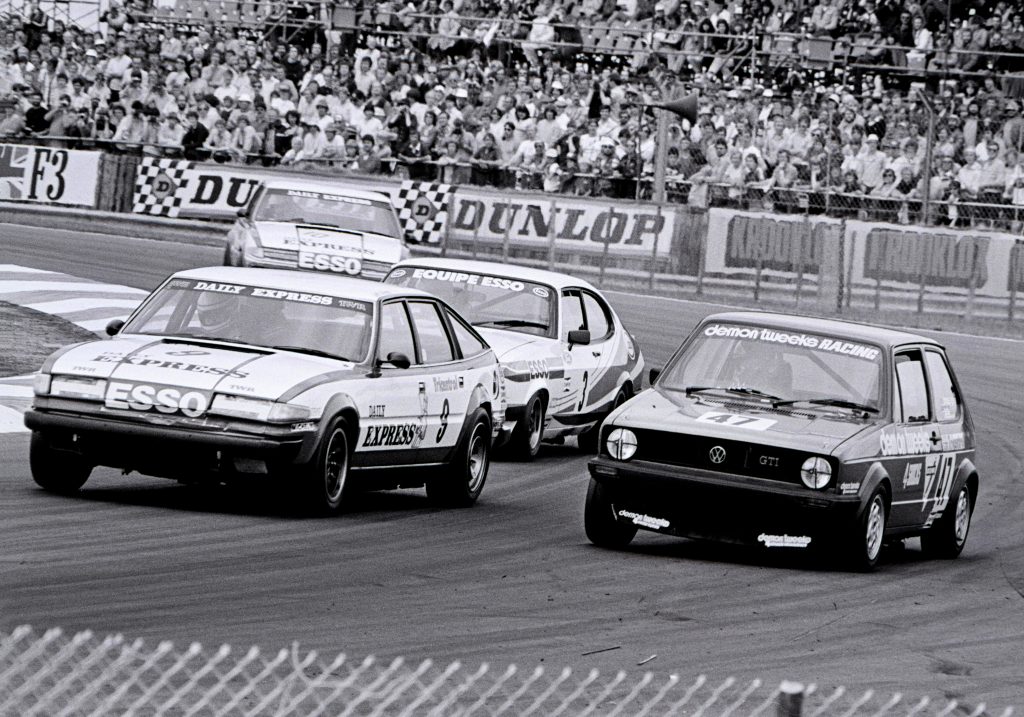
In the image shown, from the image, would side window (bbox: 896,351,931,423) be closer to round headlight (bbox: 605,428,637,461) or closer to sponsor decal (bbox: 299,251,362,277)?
round headlight (bbox: 605,428,637,461)

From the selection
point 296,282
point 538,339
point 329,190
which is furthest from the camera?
point 329,190

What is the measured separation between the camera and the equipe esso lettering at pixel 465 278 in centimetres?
1402

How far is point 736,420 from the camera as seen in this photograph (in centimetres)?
931

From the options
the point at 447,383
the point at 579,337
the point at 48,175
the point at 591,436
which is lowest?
the point at 591,436

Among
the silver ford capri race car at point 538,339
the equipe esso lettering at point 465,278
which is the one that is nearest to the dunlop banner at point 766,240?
the silver ford capri race car at point 538,339

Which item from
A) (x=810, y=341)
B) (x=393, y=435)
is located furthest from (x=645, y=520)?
(x=393, y=435)

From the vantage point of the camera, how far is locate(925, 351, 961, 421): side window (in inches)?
→ 416

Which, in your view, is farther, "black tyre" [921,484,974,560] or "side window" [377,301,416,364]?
"black tyre" [921,484,974,560]

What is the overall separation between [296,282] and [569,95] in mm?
19733

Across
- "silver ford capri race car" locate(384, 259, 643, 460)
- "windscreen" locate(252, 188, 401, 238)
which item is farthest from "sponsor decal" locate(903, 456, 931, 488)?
"windscreen" locate(252, 188, 401, 238)

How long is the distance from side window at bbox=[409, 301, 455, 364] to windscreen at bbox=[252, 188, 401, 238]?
893cm

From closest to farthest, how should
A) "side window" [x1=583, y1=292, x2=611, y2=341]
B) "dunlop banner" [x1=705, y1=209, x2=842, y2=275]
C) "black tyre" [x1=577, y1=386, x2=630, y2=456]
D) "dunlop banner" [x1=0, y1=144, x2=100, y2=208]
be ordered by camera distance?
"black tyre" [x1=577, y1=386, x2=630, y2=456] → "side window" [x1=583, y1=292, x2=611, y2=341] → "dunlop banner" [x1=705, y1=209, x2=842, y2=275] → "dunlop banner" [x1=0, y1=144, x2=100, y2=208]

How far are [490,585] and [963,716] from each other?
258 cm

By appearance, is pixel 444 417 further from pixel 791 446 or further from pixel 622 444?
pixel 791 446
